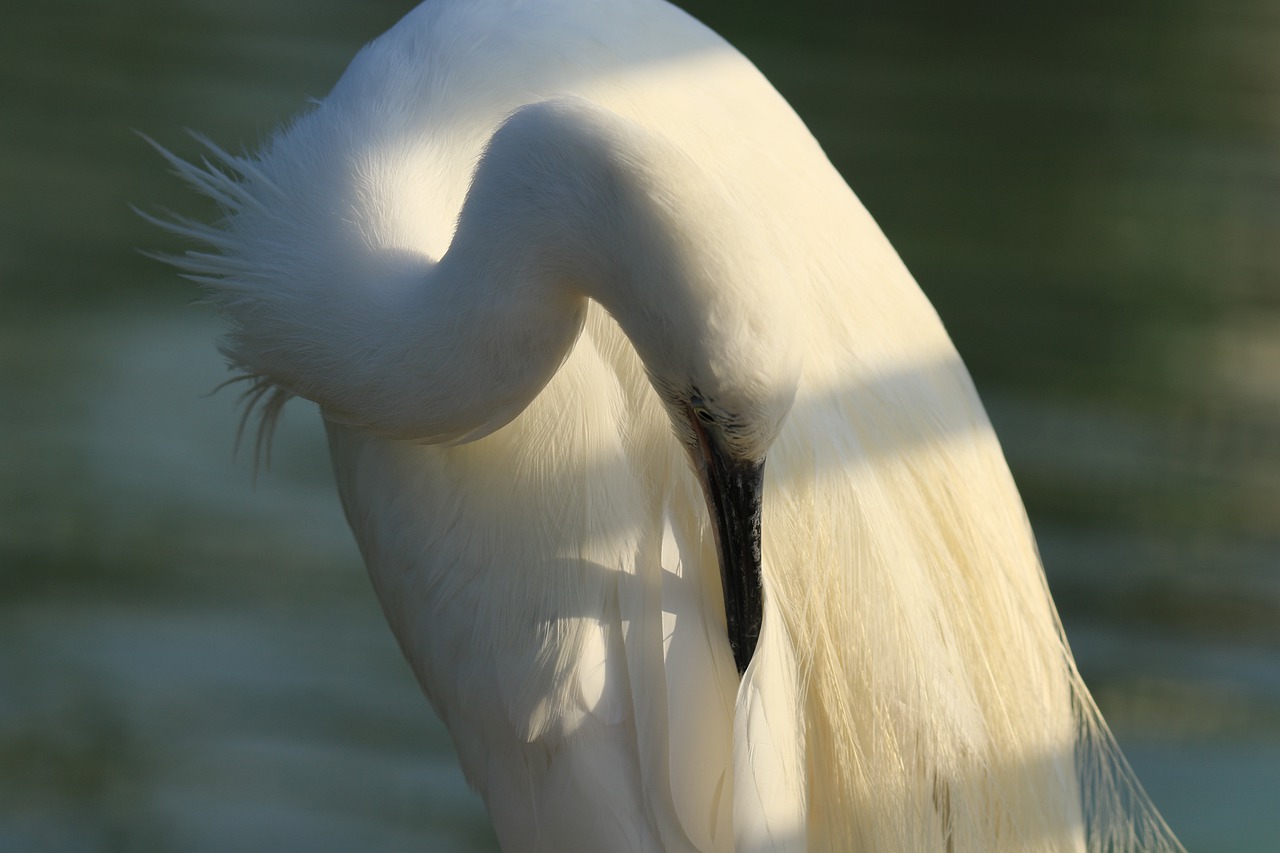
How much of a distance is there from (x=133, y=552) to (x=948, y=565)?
1.83 m

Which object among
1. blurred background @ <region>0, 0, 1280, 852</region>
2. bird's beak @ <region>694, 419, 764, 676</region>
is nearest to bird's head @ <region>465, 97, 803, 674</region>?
bird's beak @ <region>694, 419, 764, 676</region>

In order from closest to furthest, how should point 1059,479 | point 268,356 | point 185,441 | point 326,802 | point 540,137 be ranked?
1. point 540,137
2. point 268,356
3. point 326,802
4. point 185,441
5. point 1059,479

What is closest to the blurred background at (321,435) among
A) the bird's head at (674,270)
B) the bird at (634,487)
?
the bird at (634,487)

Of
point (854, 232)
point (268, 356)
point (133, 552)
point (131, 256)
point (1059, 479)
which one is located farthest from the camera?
point (131, 256)

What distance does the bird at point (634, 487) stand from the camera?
126 centimetres

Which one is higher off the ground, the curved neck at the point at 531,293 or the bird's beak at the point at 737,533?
the curved neck at the point at 531,293

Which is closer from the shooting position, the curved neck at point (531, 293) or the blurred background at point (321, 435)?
the curved neck at point (531, 293)

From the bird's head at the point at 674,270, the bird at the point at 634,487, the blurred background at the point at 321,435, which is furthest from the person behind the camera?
the blurred background at the point at 321,435

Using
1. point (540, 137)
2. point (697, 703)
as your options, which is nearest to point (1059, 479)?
point (697, 703)

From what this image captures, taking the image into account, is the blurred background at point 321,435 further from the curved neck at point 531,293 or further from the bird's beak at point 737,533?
the bird's beak at point 737,533

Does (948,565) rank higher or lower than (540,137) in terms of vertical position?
lower

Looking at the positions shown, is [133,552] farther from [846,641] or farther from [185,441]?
[846,641]

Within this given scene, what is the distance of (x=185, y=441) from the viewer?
3039mm

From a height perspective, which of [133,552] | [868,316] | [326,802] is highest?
[868,316]
